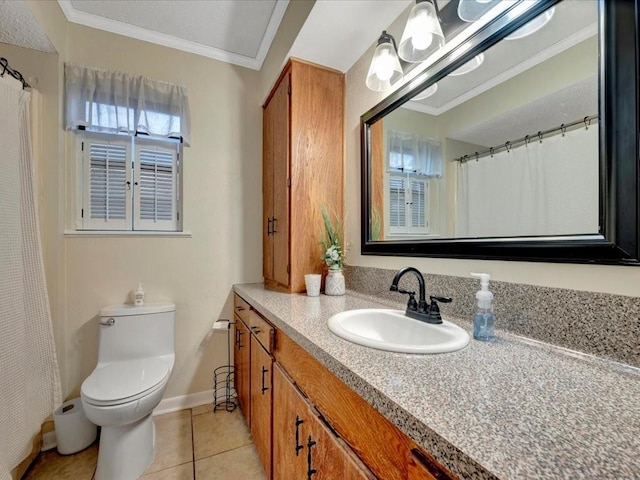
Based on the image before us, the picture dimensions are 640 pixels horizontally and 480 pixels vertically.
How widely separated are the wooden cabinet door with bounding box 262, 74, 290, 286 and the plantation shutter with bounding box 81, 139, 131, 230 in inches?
36.9

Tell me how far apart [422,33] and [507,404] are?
1276mm

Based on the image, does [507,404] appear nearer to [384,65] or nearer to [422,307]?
[422,307]

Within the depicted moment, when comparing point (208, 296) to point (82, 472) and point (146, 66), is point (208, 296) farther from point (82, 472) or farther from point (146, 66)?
point (146, 66)

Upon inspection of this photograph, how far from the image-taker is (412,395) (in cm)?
52

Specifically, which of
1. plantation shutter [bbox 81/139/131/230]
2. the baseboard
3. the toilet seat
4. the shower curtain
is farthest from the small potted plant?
the shower curtain

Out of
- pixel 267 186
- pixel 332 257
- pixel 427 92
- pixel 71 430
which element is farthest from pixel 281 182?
pixel 71 430

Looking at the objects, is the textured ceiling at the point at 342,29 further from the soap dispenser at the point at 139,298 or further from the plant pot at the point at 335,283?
the soap dispenser at the point at 139,298

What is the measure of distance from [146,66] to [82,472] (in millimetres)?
2450

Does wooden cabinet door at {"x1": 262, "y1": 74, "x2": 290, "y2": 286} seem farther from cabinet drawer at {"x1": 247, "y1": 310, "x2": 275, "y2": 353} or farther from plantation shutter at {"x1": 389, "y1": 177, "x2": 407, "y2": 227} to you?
plantation shutter at {"x1": 389, "y1": 177, "x2": 407, "y2": 227}

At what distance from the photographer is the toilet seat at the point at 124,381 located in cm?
128

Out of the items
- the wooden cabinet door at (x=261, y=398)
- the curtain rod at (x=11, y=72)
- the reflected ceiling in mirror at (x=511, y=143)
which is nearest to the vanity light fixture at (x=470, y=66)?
the reflected ceiling in mirror at (x=511, y=143)

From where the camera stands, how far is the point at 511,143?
912 mm

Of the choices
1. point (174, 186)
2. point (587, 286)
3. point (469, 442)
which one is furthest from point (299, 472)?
point (174, 186)

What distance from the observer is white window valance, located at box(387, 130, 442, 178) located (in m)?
1.21
